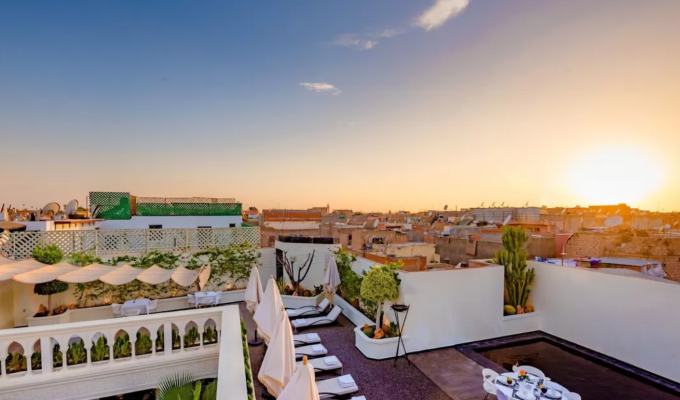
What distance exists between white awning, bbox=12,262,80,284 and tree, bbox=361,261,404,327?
834 cm

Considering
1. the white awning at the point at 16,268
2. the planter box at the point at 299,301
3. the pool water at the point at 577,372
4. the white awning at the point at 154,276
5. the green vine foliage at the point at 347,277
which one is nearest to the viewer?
the pool water at the point at 577,372

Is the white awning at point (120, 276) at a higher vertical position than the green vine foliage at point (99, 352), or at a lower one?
higher

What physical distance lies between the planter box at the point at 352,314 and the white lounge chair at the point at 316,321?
0.50m

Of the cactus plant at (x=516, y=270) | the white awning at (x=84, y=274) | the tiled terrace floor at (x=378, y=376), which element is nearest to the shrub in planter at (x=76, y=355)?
the tiled terrace floor at (x=378, y=376)

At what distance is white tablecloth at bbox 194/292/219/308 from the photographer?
37.4ft

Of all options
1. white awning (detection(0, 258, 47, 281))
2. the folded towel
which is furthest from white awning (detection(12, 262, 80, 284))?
the folded towel

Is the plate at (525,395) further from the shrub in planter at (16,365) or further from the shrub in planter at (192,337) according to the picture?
the shrub in planter at (16,365)

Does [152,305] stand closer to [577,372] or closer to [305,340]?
[305,340]

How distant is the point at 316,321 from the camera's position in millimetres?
10250

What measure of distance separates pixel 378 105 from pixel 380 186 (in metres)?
10.2

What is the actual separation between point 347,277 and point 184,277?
17.7 ft

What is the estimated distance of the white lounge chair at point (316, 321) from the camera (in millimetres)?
9950

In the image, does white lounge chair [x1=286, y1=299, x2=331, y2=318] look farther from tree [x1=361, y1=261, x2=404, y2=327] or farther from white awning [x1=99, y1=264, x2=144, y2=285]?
white awning [x1=99, y1=264, x2=144, y2=285]

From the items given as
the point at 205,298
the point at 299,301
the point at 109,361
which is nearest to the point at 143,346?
the point at 109,361
